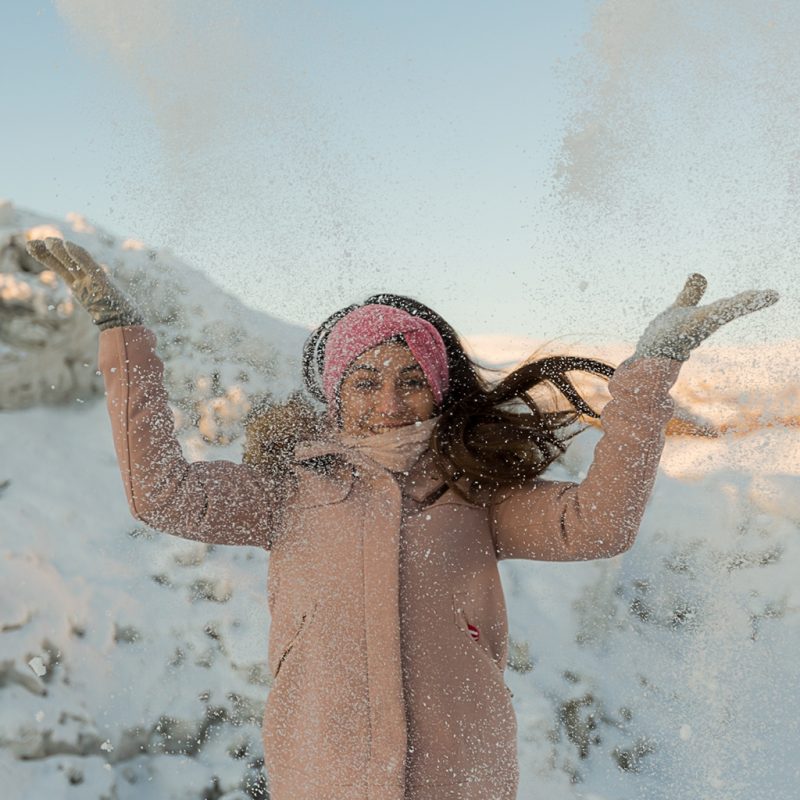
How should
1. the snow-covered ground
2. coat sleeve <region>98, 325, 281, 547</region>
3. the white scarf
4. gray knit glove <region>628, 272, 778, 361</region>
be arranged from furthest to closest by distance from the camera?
1. the snow-covered ground
2. the white scarf
3. coat sleeve <region>98, 325, 281, 547</region>
4. gray knit glove <region>628, 272, 778, 361</region>

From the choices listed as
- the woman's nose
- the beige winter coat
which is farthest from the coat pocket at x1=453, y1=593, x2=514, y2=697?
the woman's nose

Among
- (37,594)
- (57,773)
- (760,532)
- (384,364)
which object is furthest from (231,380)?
(760,532)

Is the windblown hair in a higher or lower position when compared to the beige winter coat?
higher

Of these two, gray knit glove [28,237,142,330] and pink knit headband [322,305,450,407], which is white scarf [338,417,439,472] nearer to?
pink knit headband [322,305,450,407]

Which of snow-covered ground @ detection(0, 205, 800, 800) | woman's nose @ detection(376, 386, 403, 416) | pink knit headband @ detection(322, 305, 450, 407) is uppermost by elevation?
pink knit headband @ detection(322, 305, 450, 407)

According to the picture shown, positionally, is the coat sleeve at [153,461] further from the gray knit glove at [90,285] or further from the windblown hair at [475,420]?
the windblown hair at [475,420]

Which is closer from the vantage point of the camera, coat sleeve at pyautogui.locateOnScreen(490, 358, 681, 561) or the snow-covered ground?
coat sleeve at pyautogui.locateOnScreen(490, 358, 681, 561)

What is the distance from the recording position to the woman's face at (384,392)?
1901 millimetres

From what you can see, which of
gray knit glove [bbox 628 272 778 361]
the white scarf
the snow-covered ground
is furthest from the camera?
the snow-covered ground

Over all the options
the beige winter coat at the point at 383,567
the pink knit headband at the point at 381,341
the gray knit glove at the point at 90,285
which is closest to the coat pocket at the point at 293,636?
the beige winter coat at the point at 383,567

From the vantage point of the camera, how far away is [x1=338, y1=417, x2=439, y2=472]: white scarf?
1867 mm

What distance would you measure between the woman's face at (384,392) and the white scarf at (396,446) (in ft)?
0.08

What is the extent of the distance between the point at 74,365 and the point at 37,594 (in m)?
1.27

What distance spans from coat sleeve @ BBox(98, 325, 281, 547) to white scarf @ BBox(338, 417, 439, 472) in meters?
0.28
